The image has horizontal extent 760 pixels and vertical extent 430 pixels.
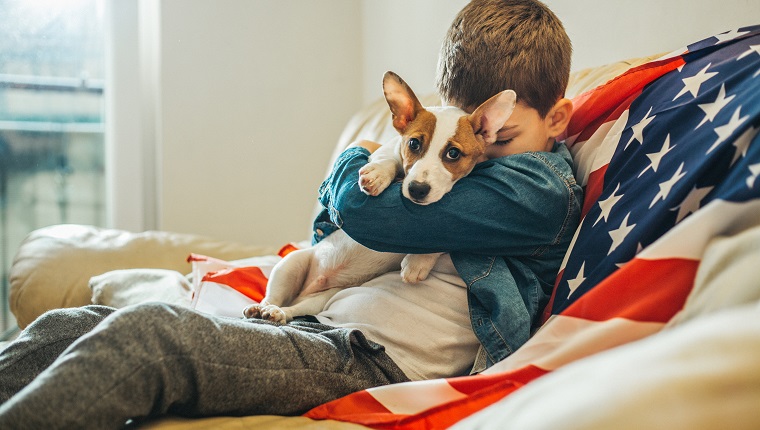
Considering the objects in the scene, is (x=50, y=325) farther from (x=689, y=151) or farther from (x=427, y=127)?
(x=689, y=151)

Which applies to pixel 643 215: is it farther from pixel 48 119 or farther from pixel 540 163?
pixel 48 119

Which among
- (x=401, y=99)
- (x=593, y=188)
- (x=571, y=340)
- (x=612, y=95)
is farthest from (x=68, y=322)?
(x=612, y=95)

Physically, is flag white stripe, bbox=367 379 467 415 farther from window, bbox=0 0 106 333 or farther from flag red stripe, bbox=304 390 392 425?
window, bbox=0 0 106 333

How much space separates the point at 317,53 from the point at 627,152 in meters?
2.32

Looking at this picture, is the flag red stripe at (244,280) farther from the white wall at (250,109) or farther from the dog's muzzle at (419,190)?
the white wall at (250,109)

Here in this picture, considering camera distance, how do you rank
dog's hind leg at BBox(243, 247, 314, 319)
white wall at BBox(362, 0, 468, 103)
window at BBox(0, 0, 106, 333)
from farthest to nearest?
1. window at BBox(0, 0, 106, 333)
2. white wall at BBox(362, 0, 468, 103)
3. dog's hind leg at BBox(243, 247, 314, 319)

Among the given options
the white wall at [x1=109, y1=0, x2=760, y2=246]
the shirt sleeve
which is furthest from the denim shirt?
the white wall at [x1=109, y1=0, x2=760, y2=246]

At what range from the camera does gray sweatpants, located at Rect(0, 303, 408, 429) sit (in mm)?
844

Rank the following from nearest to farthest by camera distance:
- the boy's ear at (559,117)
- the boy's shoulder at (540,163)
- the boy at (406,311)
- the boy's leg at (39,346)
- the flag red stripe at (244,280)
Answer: the boy at (406,311) < the boy's leg at (39,346) < the boy's shoulder at (540,163) < the boy's ear at (559,117) < the flag red stripe at (244,280)

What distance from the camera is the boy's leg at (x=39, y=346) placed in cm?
107

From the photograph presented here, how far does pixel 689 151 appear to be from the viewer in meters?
1.01

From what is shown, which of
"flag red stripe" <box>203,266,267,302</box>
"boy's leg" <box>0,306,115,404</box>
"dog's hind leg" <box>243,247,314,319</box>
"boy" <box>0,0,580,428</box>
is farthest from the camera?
"flag red stripe" <box>203,266,267,302</box>

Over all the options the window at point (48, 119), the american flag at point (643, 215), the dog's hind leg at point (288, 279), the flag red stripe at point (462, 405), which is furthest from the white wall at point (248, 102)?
the flag red stripe at point (462, 405)

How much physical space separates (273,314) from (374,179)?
0.32m
